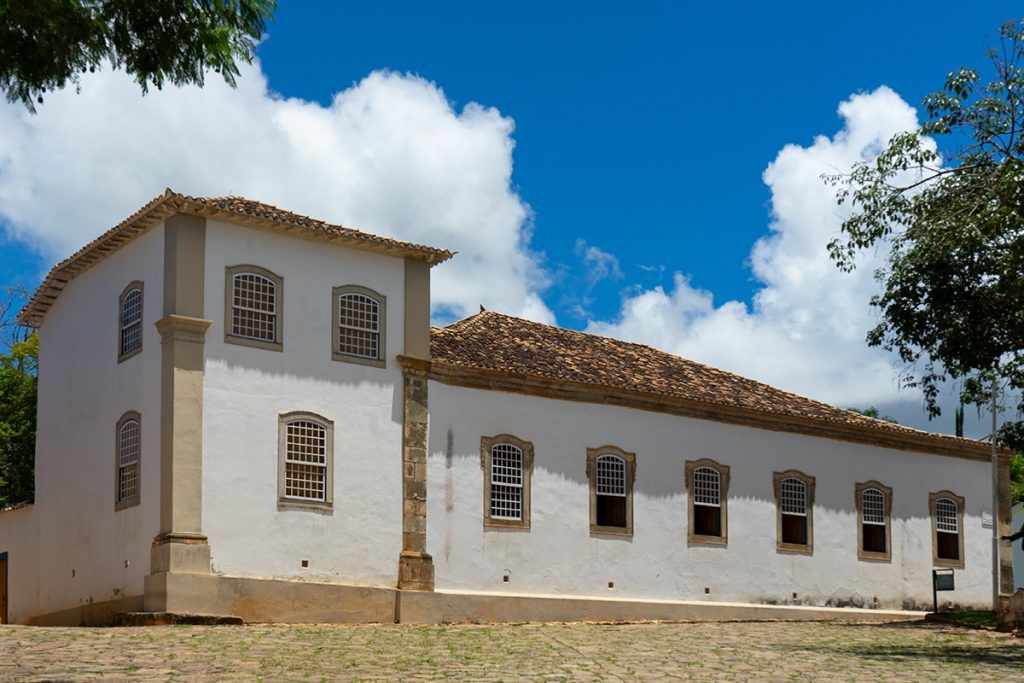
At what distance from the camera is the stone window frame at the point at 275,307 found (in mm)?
22047

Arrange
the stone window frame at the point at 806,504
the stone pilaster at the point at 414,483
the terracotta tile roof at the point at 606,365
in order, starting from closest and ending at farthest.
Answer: the stone pilaster at the point at 414,483
the terracotta tile roof at the point at 606,365
the stone window frame at the point at 806,504

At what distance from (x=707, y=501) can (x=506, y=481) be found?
5.24 m

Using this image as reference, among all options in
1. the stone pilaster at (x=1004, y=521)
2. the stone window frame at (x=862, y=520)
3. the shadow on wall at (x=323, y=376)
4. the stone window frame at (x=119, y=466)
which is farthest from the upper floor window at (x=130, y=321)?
the stone pilaster at (x=1004, y=521)

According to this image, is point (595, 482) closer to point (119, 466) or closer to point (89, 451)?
point (119, 466)

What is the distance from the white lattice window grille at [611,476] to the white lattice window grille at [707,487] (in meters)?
1.98

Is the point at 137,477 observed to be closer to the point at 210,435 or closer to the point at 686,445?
the point at 210,435

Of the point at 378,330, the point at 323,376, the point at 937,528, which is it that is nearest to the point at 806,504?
the point at 937,528

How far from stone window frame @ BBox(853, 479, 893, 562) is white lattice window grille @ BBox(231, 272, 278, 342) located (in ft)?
49.0

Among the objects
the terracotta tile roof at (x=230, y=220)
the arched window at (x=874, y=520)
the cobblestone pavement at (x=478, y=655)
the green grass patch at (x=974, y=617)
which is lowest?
the green grass patch at (x=974, y=617)

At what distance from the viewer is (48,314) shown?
1069 inches

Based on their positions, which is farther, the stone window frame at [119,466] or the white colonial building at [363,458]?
the stone window frame at [119,466]

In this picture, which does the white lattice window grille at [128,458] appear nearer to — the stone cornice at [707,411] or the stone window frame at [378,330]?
the stone window frame at [378,330]

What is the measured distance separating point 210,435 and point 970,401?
1713cm

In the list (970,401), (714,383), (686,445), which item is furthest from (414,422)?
(970,401)
